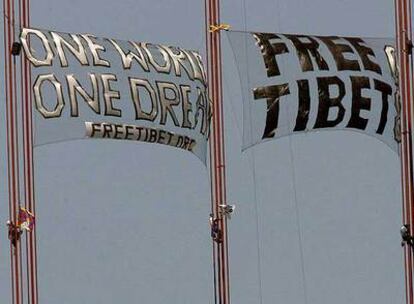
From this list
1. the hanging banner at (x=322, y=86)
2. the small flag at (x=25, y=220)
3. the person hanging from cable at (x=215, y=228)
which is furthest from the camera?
the hanging banner at (x=322, y=86)

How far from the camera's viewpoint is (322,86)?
3519cm

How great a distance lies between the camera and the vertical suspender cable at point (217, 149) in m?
34.2

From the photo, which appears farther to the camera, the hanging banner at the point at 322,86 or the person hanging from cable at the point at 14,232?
the hanging banner at the point at 322,86

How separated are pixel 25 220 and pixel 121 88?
8.46 ft

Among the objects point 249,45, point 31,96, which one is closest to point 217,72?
point 249,45

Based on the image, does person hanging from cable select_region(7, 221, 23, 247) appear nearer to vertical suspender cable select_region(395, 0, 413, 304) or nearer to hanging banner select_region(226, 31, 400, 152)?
hanging banner select_region(226, 31, 400, 152)

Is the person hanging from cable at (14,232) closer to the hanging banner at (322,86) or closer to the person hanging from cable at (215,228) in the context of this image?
the person hanging from cable at (215,228)

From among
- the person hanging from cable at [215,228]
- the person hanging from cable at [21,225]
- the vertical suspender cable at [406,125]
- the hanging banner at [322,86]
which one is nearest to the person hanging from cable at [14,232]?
the person hanging from cable at [21,225]

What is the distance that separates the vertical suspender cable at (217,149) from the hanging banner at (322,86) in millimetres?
478

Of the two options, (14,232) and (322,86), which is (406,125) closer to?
(322,86)

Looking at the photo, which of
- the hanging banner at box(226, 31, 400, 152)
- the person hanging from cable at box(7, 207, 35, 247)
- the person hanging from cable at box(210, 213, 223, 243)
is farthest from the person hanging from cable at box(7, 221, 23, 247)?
the hanging banner at box(226, 31, 400, 152)

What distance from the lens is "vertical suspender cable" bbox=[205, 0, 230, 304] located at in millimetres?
34188

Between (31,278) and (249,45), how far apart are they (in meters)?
4.67

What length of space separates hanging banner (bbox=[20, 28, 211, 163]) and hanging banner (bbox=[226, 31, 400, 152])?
2.95ft
